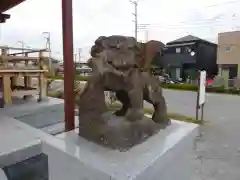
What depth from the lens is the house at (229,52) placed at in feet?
58.0

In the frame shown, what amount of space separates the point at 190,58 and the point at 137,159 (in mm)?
20286

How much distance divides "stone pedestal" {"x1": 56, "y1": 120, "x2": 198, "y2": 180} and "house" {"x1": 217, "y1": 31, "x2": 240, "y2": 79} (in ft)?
57.0

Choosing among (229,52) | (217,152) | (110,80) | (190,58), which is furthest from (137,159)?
(190,58)

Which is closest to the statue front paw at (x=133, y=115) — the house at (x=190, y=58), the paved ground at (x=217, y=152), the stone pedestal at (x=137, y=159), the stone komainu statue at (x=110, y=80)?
the stone komainu statue at (x=110, y=80)

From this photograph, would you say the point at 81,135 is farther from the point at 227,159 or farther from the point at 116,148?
the point at 227,159

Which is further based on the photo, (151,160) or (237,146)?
(237,146)

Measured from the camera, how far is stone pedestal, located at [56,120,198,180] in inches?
51.1

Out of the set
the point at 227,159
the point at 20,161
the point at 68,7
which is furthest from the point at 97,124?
the point at 227,159

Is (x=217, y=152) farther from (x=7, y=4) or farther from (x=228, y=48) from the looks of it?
(x=228, y=48)

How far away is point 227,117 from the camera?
19.3 ft

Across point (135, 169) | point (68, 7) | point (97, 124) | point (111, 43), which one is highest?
point (68, 7)

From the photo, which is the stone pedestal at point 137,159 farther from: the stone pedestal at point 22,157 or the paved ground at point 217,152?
the paved ground at point 217,152

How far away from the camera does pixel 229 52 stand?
1808 cm

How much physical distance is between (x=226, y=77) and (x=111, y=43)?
1434 cm
